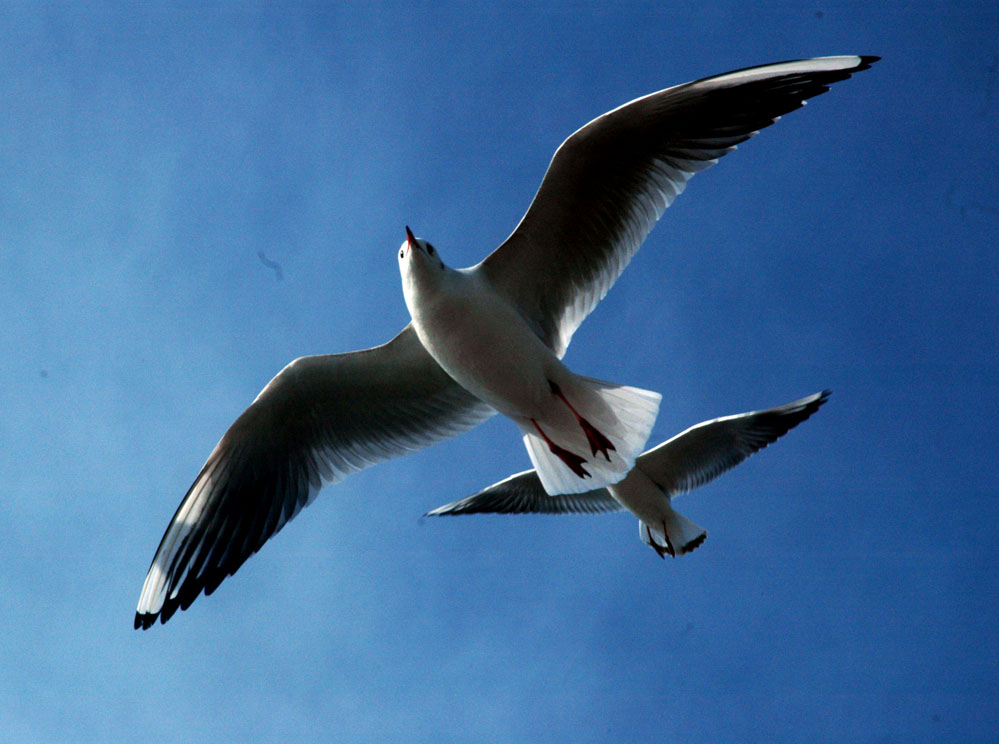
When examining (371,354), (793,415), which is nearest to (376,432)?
(371,354)

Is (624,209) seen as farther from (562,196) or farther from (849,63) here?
(849,63)

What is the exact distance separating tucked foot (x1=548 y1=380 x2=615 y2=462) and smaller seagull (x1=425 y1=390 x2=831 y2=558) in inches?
85.4

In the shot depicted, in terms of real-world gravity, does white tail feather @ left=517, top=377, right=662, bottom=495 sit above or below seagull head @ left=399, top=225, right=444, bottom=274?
below

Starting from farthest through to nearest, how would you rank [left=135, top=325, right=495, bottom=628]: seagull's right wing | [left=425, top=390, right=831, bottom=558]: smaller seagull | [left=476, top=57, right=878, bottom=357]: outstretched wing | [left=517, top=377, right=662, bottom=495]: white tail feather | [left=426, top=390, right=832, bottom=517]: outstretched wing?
[left=426, top=390, right=832, bottom=517]: outstretched wing → [left=425, top=390, right=831, bottom=558]: smaller seagull → [left=135, top=325, right=495, bottom=628]: seagull's right wing → [left=517, top=377, right=662, bottom=495]: white tail feather → [left=476, top=57, right=878, bottom=357]: outstretched wing

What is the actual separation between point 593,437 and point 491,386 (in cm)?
52

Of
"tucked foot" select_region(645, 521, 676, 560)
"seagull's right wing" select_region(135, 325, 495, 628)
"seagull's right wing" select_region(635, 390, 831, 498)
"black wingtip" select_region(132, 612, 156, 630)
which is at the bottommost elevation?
"tucked foot" select_region(645, 521, 676, 560)

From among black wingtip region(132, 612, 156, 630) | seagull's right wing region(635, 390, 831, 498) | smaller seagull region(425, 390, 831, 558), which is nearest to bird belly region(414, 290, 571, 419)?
black wingtip region(132, 612, 156, 630)

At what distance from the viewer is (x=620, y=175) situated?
423cm

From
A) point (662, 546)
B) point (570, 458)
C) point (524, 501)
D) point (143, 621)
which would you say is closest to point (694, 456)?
point (662, 546)

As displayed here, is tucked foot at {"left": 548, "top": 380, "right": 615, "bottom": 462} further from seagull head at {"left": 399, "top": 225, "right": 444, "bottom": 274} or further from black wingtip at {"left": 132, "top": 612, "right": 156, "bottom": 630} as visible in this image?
black wingtip at {"left": 132, "top": 612, "right": 156, "bottom": 630}

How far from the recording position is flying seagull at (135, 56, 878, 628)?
409cm

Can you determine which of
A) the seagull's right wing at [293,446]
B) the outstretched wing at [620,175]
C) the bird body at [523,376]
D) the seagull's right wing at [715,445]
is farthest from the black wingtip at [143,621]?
the seagull's right wing at [715,445]

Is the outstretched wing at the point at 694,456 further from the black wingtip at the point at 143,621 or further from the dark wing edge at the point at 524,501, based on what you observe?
the black wingtip at the point at 143,621

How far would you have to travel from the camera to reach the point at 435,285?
13.4ft
